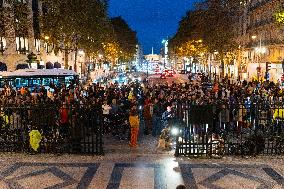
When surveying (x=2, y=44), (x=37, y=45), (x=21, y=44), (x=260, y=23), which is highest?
(x=260, y=23)

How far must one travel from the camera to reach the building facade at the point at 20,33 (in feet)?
110

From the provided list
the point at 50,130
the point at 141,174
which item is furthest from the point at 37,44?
the point at 141,174

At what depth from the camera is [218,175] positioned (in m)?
12.1

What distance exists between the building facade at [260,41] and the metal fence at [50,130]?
3147 centimetres

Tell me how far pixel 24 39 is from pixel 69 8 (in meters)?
7.54

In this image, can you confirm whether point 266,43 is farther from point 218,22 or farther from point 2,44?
point 2,44

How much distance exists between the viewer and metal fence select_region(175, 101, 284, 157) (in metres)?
13.6

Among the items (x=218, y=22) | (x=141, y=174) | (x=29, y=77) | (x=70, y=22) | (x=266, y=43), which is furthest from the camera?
(x=266, y=43)

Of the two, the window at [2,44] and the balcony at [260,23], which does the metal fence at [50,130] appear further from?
the balcony at [260,23]

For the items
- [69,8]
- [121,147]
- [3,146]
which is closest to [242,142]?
[121,147]

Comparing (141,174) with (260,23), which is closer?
(141,174)

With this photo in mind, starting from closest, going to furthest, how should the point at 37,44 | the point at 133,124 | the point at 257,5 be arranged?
1. the point at 133,124
2. the point at 37,44
3. the point at 257,5

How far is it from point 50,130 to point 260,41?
126ft

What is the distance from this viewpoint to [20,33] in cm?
4100
